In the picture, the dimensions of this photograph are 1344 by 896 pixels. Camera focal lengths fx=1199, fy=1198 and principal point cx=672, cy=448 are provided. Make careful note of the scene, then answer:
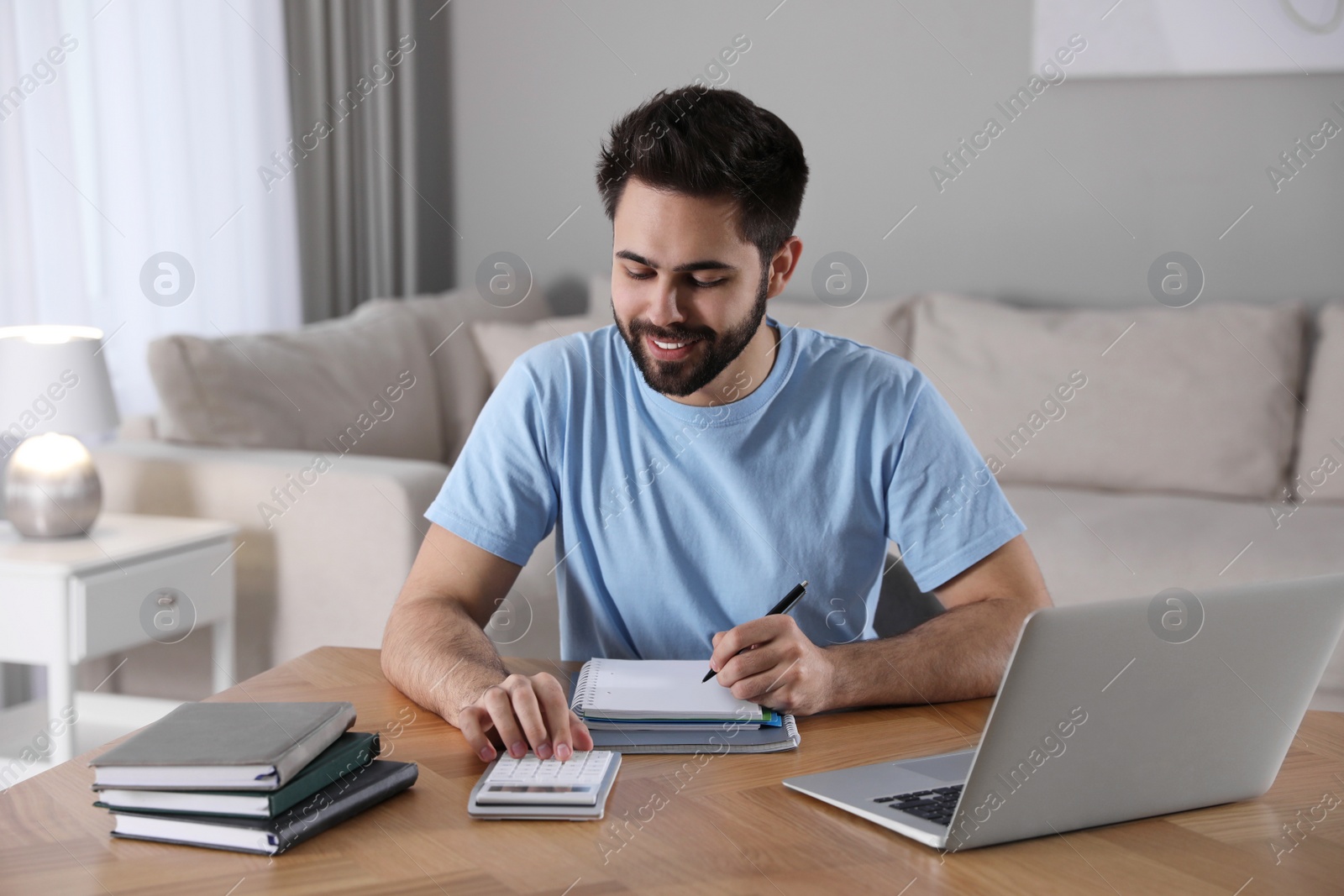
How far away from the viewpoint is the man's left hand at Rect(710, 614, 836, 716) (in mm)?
1041

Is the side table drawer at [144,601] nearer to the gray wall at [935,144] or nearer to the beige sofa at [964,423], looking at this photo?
the beige sofa at [964,423]

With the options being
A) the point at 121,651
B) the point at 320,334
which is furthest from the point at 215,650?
the point at 320,334

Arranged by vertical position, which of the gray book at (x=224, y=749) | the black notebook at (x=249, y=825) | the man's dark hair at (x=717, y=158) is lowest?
the black notebook at (x=249, y=825)

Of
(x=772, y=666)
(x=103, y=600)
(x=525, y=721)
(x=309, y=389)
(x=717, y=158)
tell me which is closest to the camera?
(x=525, y=721)

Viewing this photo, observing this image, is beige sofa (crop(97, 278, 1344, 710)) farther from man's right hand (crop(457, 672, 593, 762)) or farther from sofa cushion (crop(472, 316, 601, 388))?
man's right hand (crop(457, 672, 593, 762))

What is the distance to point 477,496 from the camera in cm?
138

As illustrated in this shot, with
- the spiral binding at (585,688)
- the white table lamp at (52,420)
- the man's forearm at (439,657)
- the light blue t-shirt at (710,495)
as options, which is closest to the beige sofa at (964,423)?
the white table lamp at (52,420)

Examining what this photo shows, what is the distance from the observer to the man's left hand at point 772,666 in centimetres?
104

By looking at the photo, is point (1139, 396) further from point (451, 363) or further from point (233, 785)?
point (233, 785)

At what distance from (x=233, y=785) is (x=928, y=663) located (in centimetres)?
64

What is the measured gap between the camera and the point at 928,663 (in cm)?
115

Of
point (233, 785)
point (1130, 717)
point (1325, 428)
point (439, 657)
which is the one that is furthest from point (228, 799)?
point (1325, 428)

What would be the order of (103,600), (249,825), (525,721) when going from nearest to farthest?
(249,825)
(525,721)
(103,600)

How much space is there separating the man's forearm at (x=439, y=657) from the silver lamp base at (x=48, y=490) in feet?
3.92
